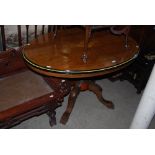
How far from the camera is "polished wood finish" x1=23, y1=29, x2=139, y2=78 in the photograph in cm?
213

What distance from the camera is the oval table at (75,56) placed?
7.00ft

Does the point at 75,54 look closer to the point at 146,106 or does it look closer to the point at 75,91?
the point at 75,91

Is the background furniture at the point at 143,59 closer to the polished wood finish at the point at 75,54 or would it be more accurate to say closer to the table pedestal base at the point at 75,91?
the polished wood finish at the point at 75,54

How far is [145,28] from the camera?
3.19 meters

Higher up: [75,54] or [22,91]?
[75,54]

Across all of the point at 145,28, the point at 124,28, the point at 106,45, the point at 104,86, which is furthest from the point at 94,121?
the point at 145,28

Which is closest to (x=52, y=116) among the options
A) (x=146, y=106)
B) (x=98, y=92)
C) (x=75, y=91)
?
(x=75, y=91)

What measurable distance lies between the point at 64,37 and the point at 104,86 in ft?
3.96

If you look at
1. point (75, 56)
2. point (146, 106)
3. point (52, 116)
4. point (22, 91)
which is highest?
point (75, 56)

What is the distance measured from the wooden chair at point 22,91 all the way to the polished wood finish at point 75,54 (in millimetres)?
304

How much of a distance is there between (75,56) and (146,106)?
0.89 meters

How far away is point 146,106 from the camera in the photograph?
2.14m

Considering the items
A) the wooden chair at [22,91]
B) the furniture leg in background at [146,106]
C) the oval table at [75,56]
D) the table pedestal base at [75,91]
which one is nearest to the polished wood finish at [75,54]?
the oval table at [75,56]
